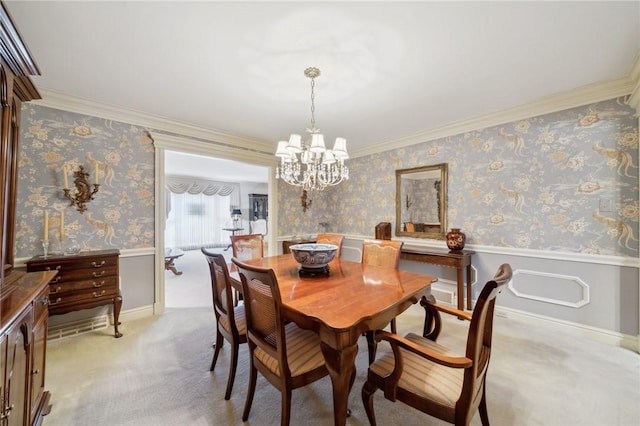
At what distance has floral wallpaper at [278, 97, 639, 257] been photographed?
2.27 meters

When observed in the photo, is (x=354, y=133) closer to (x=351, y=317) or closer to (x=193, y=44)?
(x=193, y=44)

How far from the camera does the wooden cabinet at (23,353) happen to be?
3.07 feet

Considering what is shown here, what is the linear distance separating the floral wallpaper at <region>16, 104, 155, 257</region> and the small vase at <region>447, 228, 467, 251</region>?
3710mm

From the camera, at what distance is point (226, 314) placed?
5.83 ft

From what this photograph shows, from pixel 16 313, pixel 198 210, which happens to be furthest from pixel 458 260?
pixel 198 210

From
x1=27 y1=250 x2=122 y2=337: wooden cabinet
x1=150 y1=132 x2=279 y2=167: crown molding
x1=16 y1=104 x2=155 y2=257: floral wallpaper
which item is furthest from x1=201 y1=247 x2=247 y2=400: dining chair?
x1=150 y1=132 x2=279 y2=167: crown molding

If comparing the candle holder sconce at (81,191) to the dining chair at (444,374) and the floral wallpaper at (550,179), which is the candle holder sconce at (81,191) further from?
the floral wallpaper at (550,179)

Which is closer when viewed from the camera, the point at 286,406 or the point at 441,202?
the point at 286,406

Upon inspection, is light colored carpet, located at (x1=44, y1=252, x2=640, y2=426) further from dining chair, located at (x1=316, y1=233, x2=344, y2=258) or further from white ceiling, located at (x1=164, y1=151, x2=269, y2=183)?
white ceiling, located at (x1=164, y1=151, x2=269, y2=183)

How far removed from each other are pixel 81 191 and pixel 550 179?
16.1 ft

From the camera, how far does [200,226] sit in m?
8.34

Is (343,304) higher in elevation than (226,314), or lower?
higher

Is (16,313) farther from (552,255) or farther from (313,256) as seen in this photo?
(552,255)

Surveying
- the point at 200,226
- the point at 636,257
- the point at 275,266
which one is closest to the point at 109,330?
the point at 275,266
